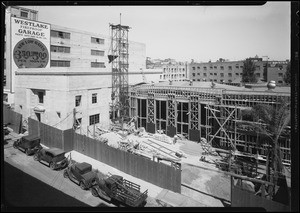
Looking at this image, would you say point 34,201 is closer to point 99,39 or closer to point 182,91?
point 182,91

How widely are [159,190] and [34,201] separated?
24.8 ft

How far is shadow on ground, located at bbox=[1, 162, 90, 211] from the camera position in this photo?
1132 cm

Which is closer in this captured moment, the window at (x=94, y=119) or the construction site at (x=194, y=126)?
the construction site at (x=194, y=126)

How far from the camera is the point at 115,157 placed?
17297 millimetres

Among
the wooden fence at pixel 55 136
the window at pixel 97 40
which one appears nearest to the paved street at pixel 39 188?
the wooden fence at pixel 55 136

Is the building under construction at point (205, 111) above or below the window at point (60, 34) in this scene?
below

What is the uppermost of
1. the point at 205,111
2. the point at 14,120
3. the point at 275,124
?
the point at 205,111

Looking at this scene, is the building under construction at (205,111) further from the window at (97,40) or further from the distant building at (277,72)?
the distant building at (277,72)

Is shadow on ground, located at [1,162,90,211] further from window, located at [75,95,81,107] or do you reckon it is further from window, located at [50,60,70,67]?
window, located at [50,60,70,67]

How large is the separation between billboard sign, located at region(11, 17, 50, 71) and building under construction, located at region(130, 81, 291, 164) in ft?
52.5

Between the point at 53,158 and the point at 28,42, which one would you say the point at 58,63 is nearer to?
the point at 28,42

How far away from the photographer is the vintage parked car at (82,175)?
13445 mm

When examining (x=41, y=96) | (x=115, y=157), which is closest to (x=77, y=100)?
(x=41, y=96)

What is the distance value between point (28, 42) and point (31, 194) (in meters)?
27.3
